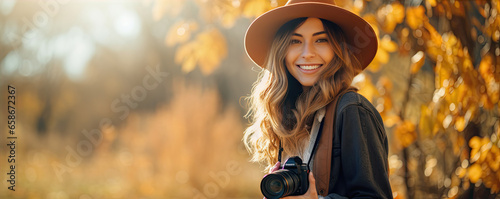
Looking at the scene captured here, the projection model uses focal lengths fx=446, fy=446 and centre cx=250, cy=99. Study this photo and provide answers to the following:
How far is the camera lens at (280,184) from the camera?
3.71ft

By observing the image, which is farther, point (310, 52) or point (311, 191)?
point (310, 52)

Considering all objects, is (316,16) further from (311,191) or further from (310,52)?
(311,191)

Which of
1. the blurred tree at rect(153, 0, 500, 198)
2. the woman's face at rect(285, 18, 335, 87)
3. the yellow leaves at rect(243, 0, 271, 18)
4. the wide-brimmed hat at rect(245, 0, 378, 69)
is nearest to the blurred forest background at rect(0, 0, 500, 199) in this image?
the blurred tree at rect(153, 0, 500, 198)

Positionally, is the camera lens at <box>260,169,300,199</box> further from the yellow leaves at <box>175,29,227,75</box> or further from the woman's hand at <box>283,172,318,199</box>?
the yellow leaves at <box>175,29,227,75</box>

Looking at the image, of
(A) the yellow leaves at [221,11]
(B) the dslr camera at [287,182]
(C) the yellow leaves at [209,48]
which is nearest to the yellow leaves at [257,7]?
(A) the yellow leaves at [221,11]

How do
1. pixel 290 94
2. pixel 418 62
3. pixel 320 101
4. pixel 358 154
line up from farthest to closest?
pixel 418 62, pixel 290 94, pixel 320 101, pixel 358 154

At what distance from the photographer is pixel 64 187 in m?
4.80

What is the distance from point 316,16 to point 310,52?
12 cm

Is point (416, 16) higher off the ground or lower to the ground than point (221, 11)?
lower

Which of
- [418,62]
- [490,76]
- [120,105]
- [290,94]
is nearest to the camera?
[290,94]

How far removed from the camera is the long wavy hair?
4.37 feet

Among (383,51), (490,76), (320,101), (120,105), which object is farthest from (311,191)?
(120,105)

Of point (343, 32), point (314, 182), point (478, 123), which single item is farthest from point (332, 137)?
point (478, 123)

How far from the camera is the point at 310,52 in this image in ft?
4.43
